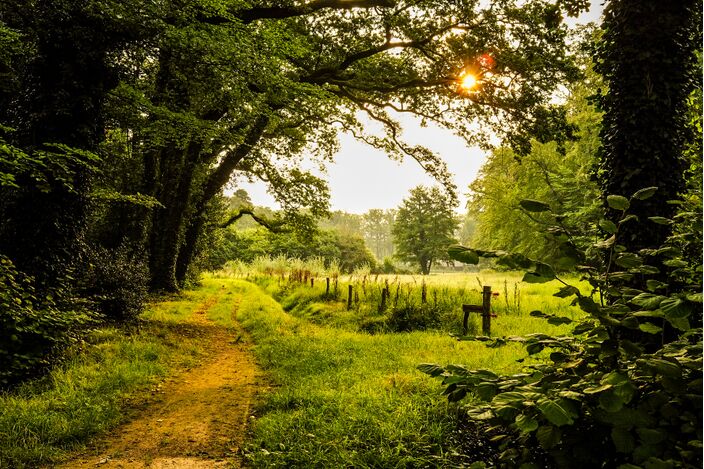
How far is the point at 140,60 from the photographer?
707 centimetres

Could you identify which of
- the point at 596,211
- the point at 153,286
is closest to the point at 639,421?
the point at 153,286

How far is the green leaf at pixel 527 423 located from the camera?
5.86 feet

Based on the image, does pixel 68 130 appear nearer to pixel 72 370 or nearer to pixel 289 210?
pixel 72 370

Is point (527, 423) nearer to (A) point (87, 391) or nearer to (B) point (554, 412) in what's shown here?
(B) point (554, 412)

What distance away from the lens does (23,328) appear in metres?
5.45

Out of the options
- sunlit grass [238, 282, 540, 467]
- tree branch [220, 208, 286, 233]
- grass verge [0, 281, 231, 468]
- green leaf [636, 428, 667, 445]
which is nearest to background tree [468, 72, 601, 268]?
tree branch [220, 208, 286, 233]

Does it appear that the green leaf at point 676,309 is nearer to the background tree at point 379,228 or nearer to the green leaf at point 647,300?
the green leaf at point 647,300

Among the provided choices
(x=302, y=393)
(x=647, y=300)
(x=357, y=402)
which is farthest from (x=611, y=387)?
(x=302, y=393)

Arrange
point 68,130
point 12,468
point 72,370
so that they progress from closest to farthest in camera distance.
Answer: point 12,468
point 72,370
point 68,130

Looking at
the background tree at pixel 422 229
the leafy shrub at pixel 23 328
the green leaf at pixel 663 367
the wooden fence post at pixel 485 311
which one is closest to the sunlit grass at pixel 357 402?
the wooden fence post at pixel 485 311

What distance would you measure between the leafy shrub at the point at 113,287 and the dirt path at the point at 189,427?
3289mm

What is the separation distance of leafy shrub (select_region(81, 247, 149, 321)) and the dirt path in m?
3.29

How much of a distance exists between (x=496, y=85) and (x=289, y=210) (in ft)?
37.8

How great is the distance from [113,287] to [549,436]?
33.9ft
